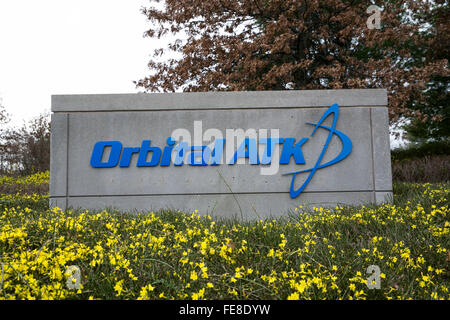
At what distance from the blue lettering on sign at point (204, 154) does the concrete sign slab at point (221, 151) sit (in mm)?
17

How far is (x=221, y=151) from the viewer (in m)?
5.82

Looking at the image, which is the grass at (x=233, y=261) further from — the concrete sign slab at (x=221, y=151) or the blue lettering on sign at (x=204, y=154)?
the blue lettering on sign at (x=204, y=154)

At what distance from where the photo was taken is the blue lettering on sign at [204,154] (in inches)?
228

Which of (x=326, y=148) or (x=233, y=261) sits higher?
(x=326, y=148)

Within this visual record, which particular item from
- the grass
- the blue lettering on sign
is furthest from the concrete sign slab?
the grass

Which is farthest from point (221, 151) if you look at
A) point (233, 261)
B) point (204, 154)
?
point (233, 261)

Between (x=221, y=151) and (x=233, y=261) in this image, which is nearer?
(x=233, y=261)

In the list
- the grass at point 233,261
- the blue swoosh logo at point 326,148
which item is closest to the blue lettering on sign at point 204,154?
the blue swoosh logo at point 326,148

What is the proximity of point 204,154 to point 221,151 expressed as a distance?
0.97ft

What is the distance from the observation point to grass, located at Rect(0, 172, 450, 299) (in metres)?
2.20

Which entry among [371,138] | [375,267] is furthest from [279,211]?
[375,267]

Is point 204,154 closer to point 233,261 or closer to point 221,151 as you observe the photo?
point 221,151

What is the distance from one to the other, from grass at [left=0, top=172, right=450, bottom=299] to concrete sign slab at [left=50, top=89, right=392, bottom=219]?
1774 millimetres
